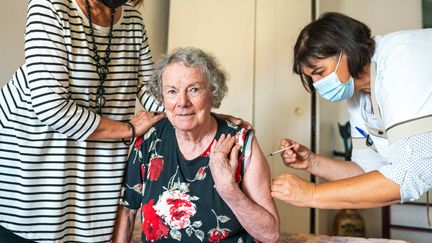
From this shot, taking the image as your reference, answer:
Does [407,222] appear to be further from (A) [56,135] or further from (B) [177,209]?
(A) [56,135]

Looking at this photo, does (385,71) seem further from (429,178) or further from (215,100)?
(215,100)

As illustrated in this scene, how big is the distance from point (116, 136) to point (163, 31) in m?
1.86

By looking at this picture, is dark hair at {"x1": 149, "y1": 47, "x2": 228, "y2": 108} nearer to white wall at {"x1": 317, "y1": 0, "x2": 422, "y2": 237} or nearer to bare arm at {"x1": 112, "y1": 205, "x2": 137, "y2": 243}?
bare arm at {"x1": 112, "y1": 205, "x2": 137, "y2": 243}

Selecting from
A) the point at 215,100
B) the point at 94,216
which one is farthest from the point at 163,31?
the point at 94,216

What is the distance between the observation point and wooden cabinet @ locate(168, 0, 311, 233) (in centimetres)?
286

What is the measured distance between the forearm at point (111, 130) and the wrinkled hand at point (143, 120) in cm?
6

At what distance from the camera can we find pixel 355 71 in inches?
55.4

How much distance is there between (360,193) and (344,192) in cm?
5

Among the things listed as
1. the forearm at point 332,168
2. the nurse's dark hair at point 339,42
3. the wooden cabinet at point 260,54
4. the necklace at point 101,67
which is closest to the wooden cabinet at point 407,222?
the wooden cabinet at point 260,54

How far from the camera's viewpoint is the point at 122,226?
1.46 m

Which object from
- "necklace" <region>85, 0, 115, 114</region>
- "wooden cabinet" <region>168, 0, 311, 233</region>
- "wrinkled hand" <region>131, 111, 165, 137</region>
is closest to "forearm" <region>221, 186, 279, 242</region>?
"wrinkled hand" <region>131, 111, 165, 137</region>

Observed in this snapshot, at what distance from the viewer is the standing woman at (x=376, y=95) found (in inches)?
44.1

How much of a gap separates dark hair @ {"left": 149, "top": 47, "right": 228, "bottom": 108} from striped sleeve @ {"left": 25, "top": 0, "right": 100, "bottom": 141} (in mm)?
370

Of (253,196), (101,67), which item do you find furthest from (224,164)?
(101,67)
